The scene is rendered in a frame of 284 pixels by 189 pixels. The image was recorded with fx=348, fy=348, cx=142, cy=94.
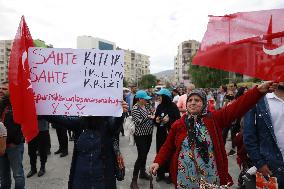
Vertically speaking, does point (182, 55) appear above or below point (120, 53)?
above

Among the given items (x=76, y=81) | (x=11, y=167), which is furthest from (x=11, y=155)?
(x=76, y=81)

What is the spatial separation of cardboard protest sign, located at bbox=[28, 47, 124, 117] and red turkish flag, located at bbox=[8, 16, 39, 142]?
0.53ft

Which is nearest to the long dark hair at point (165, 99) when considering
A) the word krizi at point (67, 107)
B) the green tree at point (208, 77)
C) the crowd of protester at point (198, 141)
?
the crowd of protester at point (198, 141)

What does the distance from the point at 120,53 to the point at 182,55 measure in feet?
469

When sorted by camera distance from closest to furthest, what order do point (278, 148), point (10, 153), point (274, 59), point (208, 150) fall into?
point (274, 59), point (208, 150), point (278, 148), point (10, 153)

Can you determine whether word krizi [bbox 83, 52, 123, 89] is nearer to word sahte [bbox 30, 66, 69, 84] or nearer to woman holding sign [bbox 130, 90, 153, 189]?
word sahte [bbox 30, 66, 69, 84]

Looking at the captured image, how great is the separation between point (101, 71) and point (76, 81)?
0.27 meters

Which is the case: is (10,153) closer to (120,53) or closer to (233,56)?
(120,53)

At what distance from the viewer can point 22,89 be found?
326 centimetres

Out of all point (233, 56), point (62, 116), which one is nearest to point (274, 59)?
point (233, 56)

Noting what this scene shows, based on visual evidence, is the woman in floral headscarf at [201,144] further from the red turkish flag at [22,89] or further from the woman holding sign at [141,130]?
the woman holding sign at [141,130]

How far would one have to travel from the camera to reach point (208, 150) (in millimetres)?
3088

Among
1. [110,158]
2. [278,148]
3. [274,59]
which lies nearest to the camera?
[274,59]

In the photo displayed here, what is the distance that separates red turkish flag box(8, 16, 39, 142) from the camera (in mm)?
3229
